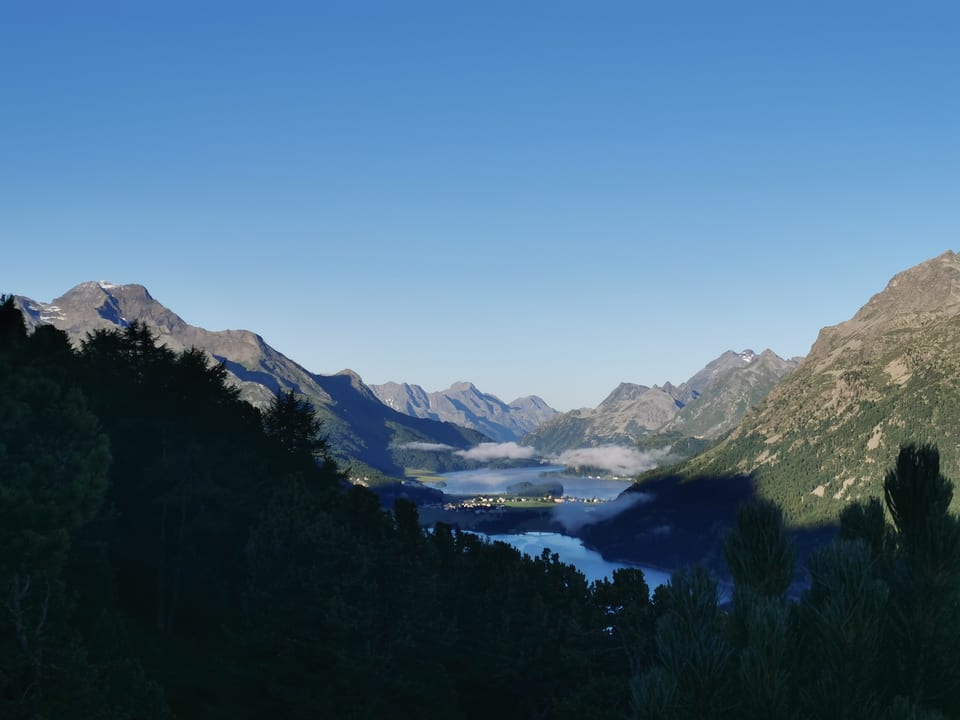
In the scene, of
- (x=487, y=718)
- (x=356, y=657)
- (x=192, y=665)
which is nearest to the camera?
(x=356, y=657)

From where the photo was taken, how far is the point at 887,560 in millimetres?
11078

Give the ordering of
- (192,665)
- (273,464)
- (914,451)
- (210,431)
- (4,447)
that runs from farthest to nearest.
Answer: (273,464) → (210,431) → (192,665) → (4,447) → (914,451)

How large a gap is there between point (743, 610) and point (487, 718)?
64.6m

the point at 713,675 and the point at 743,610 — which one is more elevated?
the point at 743,610

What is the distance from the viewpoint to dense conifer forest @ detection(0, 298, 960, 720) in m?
9.70

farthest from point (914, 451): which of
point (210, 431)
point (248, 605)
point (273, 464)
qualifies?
point (273, 464)

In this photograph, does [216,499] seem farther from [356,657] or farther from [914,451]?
[914,451]

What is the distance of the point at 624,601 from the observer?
71.9m

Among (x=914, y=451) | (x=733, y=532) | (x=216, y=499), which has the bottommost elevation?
(x=216, y=499)

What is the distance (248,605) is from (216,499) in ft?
56.3

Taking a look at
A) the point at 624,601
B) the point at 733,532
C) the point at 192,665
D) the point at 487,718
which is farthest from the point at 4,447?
the point at 624,601

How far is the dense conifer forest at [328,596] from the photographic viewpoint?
9.70m

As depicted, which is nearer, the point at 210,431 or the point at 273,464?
the point at 210,431

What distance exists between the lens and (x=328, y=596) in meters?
57.5
